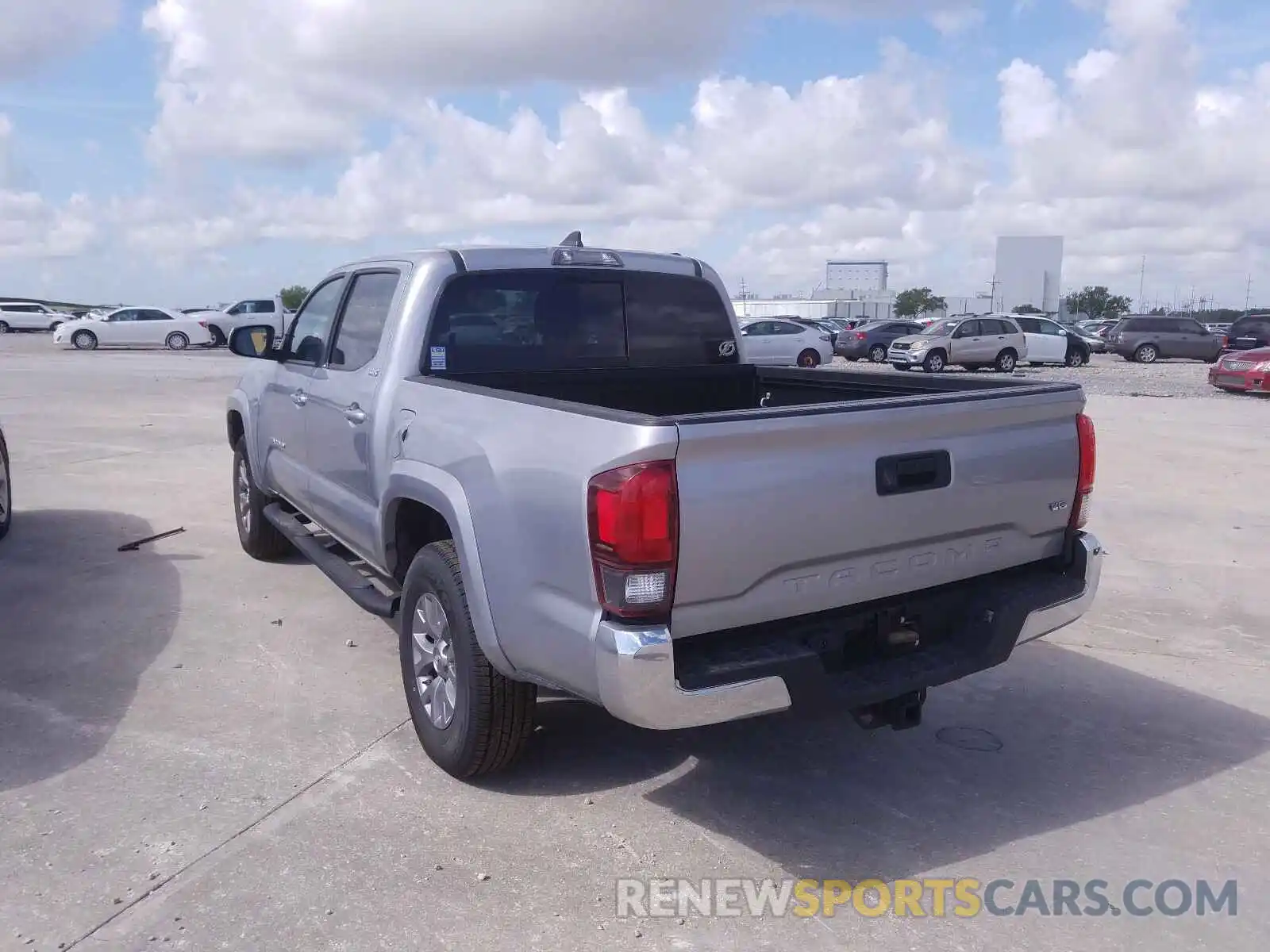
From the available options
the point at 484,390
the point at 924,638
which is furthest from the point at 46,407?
the point at 924,638

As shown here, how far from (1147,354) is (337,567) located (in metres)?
36.4

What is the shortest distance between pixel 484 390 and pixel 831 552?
4.62ft

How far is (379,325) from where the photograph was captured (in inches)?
195

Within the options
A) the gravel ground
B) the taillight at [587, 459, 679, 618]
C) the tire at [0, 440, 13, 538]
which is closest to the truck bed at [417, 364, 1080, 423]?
the taillight at [587, 459, 679, 618]

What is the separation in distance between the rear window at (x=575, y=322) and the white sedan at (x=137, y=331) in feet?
126

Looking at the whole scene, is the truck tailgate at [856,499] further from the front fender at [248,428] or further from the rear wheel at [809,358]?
the rear wheel at [809,358]

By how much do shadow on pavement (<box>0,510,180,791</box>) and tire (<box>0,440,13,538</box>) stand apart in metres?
0.11

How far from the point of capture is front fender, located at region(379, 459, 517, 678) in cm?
367

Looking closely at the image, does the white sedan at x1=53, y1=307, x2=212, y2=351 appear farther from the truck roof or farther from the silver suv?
the truck roof

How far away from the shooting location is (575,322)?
514 cm

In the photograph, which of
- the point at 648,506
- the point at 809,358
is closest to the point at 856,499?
the point at 648,506

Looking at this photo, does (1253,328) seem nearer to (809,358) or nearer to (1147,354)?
(1147,354)

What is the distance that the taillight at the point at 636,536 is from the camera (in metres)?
3.05

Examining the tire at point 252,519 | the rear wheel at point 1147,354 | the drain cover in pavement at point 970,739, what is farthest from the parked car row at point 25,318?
the drain cover in pavement at point 970,739
